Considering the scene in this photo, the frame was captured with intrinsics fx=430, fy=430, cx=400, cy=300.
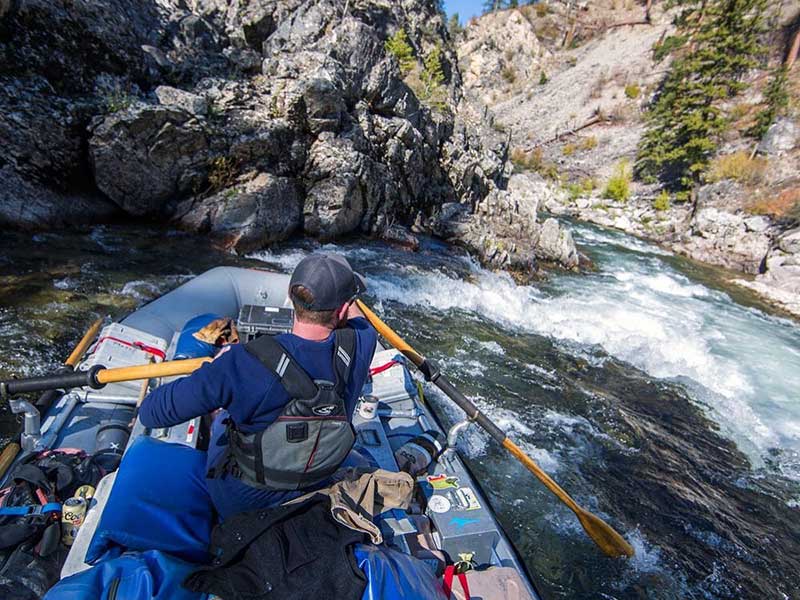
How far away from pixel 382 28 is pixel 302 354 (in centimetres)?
1945

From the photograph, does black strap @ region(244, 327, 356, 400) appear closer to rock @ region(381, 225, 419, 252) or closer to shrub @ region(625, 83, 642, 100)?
rock @ region(381, 225, 419, 252)

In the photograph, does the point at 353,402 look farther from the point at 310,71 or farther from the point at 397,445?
the point at 310,71

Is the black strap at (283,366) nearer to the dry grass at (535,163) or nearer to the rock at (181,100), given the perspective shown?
the rock at (181,100)

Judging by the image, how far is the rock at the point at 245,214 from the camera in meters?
7.84

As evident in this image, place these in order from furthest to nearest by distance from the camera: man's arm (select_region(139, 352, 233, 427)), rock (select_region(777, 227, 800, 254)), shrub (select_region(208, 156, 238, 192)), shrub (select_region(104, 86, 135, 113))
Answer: rock (select_region(777, 227, 800, 254)) < shrub (select_region(208, 156, 238, 192)) < shrub (select_region(104, 86, 135, 113)) < man's arm (select_region(139, 352, 233, 427))

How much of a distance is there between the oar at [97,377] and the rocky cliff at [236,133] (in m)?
5.30

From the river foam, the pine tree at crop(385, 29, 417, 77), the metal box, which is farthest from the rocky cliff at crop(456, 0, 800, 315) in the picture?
the metal box

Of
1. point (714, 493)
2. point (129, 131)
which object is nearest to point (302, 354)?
point (714, 493)

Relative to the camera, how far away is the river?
3.59m

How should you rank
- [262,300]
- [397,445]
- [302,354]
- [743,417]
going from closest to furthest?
[302,354], [397,445], [262,300], [743,417]

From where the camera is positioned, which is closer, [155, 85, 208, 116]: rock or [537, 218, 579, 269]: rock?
[155, 85, 208, 116]: rock

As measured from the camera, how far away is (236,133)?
8453 millimetres

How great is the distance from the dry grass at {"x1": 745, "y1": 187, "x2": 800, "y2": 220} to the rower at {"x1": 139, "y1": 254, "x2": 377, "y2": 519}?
19.0 meters

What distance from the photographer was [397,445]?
3.09 metres
